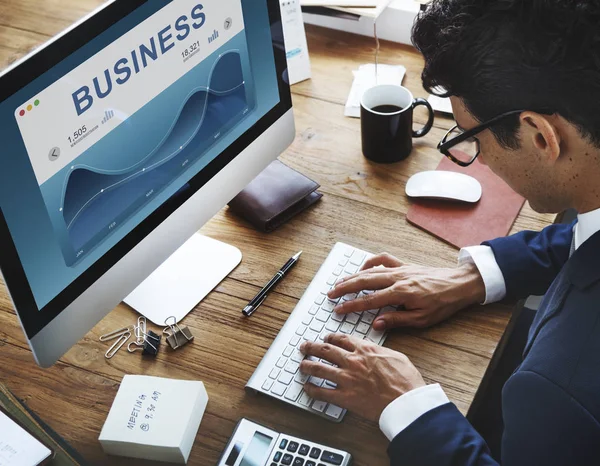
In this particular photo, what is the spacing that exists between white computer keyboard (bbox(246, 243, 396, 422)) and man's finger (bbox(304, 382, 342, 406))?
0.01 meters

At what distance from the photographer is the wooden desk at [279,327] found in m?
1.08

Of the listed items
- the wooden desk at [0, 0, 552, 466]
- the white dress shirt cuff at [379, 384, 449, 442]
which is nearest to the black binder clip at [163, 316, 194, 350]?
the wooden desk at [0, 0, 552, 466]

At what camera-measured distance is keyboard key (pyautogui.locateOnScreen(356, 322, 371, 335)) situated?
1174mm

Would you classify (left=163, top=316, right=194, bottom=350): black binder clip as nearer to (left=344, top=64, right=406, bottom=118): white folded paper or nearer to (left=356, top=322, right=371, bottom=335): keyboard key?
(left=356, top=322, right=371, bottom=335): keyboard key

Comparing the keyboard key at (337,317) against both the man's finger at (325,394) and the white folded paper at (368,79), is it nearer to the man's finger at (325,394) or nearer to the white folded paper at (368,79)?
the man's finger at (325,394)

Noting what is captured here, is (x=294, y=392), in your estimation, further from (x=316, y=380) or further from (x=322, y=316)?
(x=322, y=316)

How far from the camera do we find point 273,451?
1.01 m

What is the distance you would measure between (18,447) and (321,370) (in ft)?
1.40

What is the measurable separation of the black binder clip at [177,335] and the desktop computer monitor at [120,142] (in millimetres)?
111

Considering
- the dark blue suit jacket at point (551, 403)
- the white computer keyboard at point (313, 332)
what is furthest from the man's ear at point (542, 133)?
the white computer keyboard at point (313, 332)

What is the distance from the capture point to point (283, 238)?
1.34m

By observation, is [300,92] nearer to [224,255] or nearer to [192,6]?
[224,255]

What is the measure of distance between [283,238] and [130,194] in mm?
354

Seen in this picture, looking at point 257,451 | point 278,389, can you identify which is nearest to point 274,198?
point 278,389
